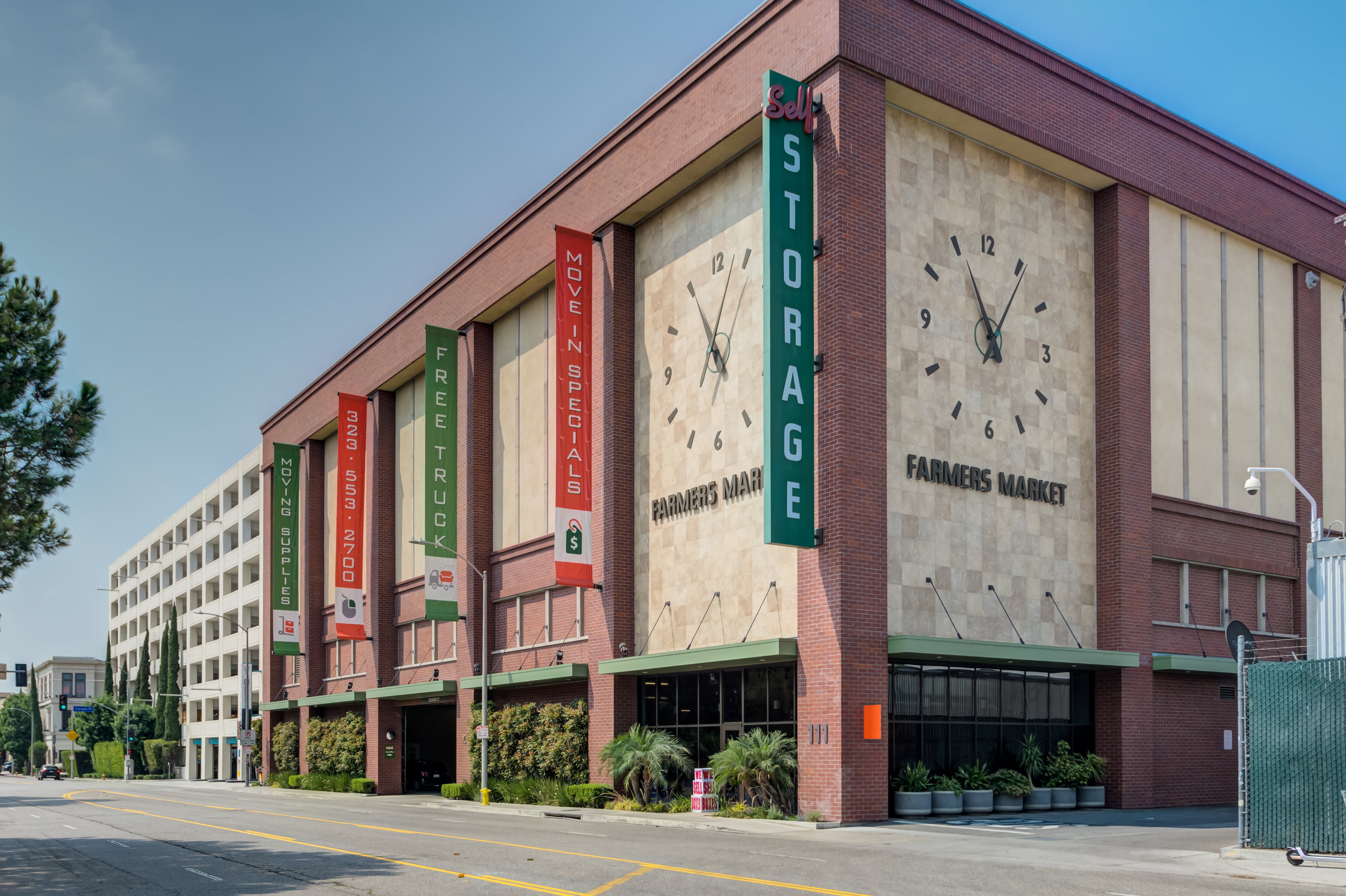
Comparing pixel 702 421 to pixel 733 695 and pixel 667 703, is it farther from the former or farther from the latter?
pixel 667 703

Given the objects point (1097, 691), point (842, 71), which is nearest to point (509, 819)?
point (1097, 691)

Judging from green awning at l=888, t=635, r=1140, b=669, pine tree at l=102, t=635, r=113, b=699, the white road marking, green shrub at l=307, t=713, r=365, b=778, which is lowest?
pine tree at l=102, t=635, r=113, b=699

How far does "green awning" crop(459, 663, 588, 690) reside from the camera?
38.5 meters

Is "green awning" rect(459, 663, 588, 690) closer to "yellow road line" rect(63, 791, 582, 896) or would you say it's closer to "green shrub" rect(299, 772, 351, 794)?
"yellow road line" rect(63, 791, 582, 896)

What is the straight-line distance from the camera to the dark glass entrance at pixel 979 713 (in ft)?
102

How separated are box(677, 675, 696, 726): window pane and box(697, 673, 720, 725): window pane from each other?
0.31m

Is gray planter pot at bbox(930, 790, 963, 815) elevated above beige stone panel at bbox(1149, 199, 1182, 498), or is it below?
below

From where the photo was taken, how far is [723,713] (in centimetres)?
3400

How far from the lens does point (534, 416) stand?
44.6m

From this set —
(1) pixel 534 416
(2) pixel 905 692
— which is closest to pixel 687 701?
(2) pixel 905 692

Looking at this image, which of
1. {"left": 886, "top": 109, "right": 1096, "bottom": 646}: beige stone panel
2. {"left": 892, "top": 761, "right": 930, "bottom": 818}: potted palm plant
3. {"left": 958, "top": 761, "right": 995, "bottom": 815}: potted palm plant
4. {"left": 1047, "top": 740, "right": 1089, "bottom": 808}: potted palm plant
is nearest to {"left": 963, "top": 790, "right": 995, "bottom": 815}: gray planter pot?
{"left": 958, "top": 761, "right": 995, "bottom": 815}: potted palm plant

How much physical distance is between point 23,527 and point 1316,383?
1546 inches

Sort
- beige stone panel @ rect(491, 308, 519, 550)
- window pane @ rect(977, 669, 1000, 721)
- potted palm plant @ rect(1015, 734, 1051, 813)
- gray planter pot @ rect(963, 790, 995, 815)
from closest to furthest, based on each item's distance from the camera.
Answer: gray planter pot @ rect(963, 790, 995, 815), potted palm plant @ rect(1015, 734, 1051, 813), window pane @ rect(977, 669, 1000, 721), beige stone panel @ rect(491, 308, 519, 550)

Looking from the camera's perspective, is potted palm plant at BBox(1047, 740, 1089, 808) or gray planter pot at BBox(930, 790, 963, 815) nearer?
gray planter pot at BBox(930, 790, 963, 815)
